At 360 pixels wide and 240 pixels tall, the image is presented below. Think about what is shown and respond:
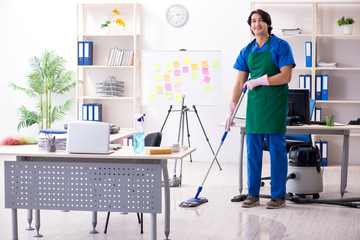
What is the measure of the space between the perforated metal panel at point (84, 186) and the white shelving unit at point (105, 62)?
416cm

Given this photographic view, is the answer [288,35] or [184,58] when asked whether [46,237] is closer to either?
[184,58]

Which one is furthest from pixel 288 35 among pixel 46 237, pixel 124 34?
pixel 46 237

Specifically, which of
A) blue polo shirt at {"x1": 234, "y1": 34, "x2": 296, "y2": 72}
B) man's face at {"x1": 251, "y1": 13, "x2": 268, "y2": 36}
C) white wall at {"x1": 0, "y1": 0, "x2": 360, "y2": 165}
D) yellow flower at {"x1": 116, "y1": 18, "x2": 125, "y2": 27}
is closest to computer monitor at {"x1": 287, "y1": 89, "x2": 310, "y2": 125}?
blue polo shirt at {"x1": 234, "y1": 34, "x2": 296, "y2": 72}

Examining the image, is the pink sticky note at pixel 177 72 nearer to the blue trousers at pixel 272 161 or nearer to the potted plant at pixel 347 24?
the blue trousers at pixel 272 161

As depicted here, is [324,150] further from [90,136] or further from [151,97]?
[90,136]

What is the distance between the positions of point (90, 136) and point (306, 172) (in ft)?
7.57

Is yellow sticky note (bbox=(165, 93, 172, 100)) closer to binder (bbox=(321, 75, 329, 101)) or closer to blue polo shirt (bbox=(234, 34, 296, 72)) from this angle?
blue polo shirt (bbox=(234, 34, 296, 72))

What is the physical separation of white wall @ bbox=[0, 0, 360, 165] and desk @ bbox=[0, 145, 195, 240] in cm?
408

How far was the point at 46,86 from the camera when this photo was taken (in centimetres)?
756

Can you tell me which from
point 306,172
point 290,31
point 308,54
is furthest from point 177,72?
point 306,172

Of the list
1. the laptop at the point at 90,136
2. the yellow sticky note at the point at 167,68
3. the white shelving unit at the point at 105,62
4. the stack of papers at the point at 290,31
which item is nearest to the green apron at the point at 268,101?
the laptop at the point at 90,136

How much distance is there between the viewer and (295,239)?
11.9ft

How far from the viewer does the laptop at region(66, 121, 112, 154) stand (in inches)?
127

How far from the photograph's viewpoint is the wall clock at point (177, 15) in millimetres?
7520
